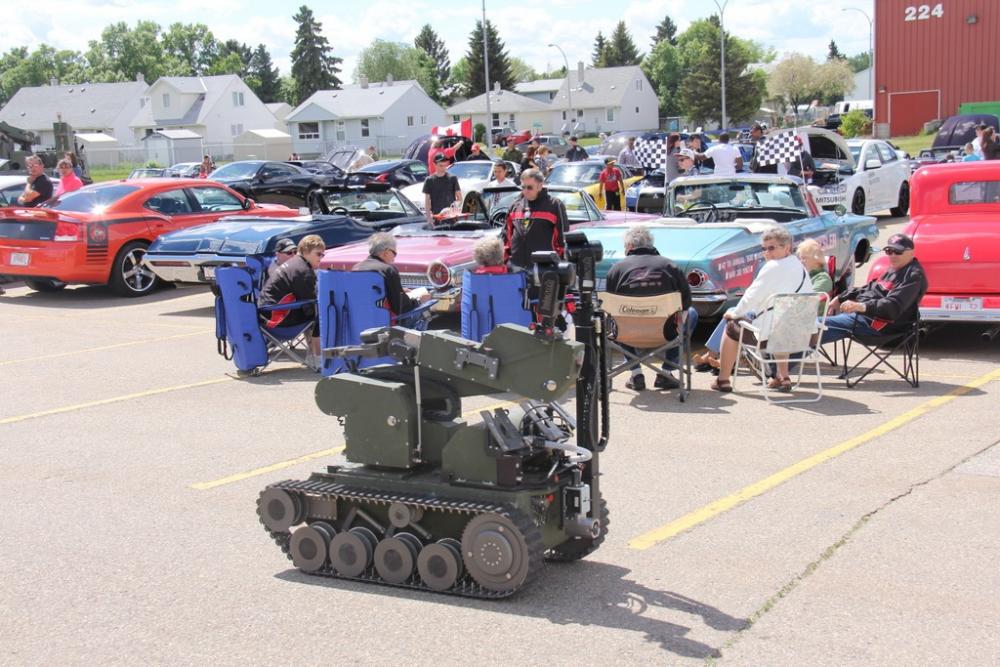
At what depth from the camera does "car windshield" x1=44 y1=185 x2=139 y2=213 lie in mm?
15820

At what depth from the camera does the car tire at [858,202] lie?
20922mm

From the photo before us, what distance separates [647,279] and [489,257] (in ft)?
4.14

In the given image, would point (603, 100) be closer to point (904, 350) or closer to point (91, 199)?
point (91, 199)

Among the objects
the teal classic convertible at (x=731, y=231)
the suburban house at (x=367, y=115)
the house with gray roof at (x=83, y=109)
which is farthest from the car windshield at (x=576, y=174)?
the house with gray roof at (x=83, y=109)

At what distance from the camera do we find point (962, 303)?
10133 millimetres

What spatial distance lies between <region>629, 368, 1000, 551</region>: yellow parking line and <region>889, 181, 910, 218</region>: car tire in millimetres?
14685

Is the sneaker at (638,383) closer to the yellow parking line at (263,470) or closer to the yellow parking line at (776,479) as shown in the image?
the yellow parking line at (776,479)

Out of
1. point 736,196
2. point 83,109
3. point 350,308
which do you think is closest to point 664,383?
point 350,308

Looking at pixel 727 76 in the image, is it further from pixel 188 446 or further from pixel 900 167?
pixel 188 446

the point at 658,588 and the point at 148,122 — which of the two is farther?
the point at 148,122

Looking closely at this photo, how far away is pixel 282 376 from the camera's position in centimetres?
1046

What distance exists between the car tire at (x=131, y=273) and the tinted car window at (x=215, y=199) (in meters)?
1.12

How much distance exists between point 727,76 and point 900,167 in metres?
70.4

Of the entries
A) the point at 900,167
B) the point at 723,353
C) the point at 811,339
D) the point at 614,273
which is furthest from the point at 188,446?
the point at 900,167
